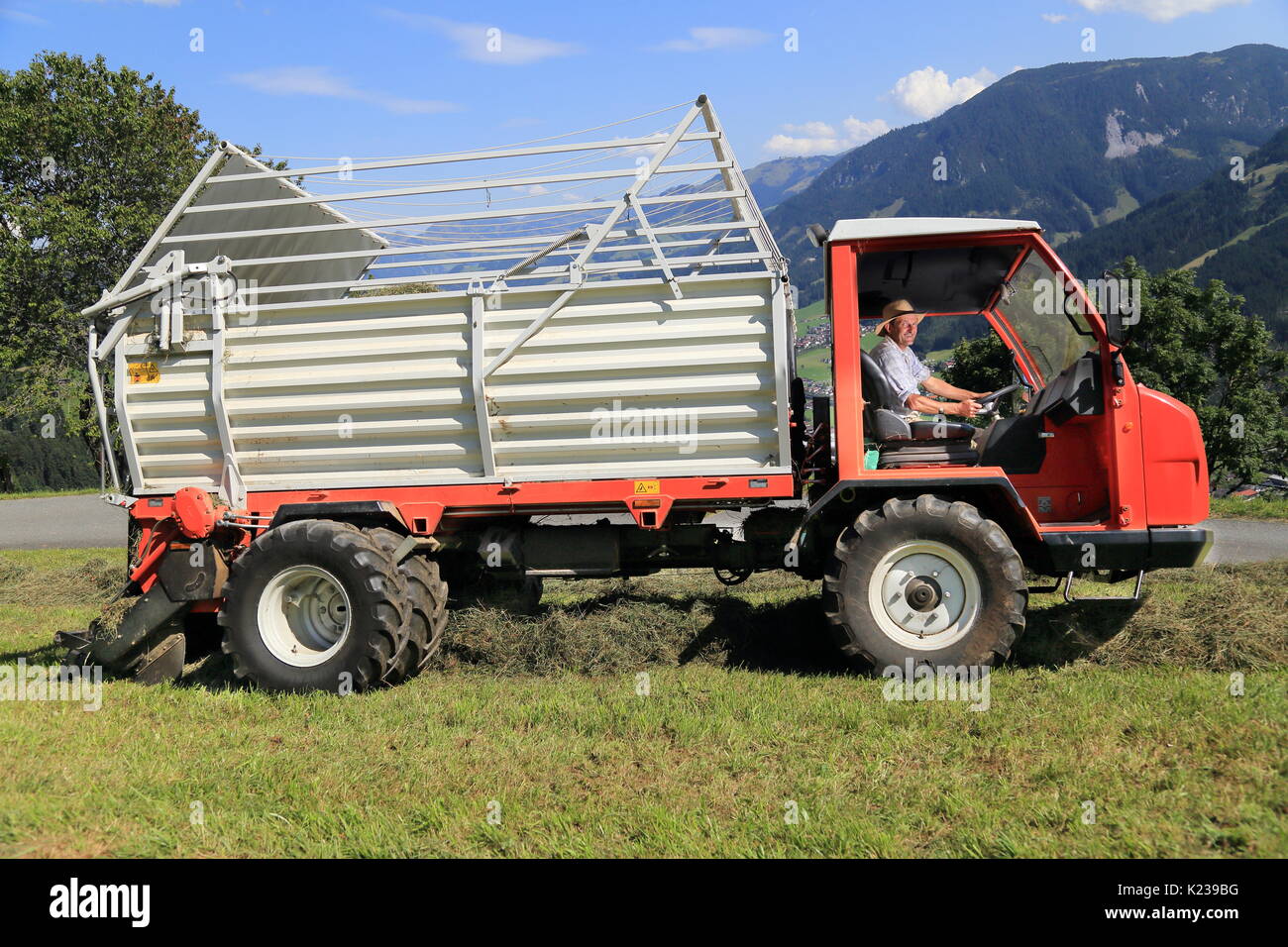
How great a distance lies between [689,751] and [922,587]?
1.87m

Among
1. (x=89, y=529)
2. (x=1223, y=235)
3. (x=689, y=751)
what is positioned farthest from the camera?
(x=1223, y=235)

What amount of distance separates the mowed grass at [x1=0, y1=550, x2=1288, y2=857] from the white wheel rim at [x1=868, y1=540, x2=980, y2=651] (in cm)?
40

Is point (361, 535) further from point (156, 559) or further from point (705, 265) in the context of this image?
point (705, 265)

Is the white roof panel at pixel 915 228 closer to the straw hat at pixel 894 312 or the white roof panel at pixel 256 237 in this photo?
the straw hat at pixel 894 312

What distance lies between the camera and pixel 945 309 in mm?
6723

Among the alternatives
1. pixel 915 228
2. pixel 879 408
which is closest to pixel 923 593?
pixel 879 408

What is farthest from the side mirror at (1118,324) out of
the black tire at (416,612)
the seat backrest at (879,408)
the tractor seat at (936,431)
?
the black tire at (416,612)

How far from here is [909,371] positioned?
236 inches

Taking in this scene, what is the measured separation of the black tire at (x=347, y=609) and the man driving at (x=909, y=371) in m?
3.38

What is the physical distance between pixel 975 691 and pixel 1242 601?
2113mm

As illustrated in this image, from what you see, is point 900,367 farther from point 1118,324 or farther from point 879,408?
point 1118,324

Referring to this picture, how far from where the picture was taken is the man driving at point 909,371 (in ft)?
19.3
